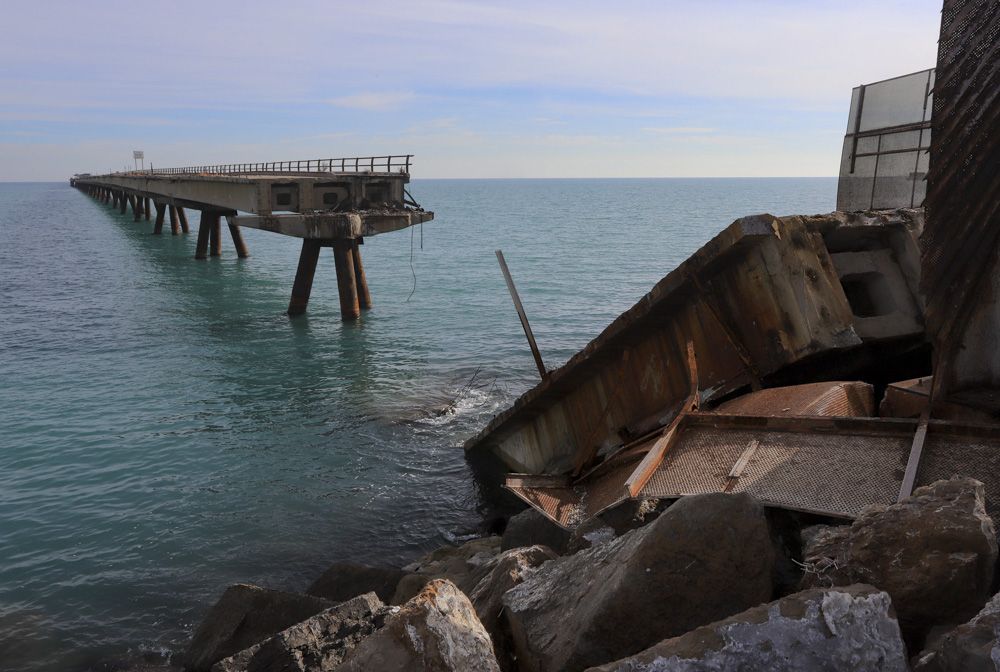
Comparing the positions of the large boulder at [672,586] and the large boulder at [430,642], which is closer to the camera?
the large boulder at [430,642]

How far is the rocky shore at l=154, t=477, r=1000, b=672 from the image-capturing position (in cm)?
284

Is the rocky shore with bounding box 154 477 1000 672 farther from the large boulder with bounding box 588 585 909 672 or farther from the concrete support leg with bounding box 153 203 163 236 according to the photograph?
the concrete support leg with bounding box 153 203 163 236

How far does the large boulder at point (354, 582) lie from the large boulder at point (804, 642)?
4451mm

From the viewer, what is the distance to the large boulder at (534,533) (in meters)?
7.11

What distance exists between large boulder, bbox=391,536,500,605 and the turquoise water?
3.48 ft

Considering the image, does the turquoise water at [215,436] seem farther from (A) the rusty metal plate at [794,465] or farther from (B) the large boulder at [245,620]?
(A) the rusty metal plate at [794,465]

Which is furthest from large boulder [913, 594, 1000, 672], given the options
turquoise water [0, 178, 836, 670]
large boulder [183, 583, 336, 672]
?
turquoise water [0, 178, 836, 670]

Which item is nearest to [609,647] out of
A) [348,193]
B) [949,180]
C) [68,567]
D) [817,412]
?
[817,412]

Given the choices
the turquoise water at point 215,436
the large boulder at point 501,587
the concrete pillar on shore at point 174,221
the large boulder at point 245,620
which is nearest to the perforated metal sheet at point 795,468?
the large boulder at point 501,587

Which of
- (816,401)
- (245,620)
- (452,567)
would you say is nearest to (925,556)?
(816,401)

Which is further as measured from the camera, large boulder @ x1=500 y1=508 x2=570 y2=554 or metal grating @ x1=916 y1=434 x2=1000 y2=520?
large boulder @ x1=500 y1=508 x2=570 y2=554

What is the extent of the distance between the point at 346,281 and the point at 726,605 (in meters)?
21.6

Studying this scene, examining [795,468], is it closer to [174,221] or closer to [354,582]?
[354,582]

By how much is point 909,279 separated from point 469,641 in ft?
22.1
